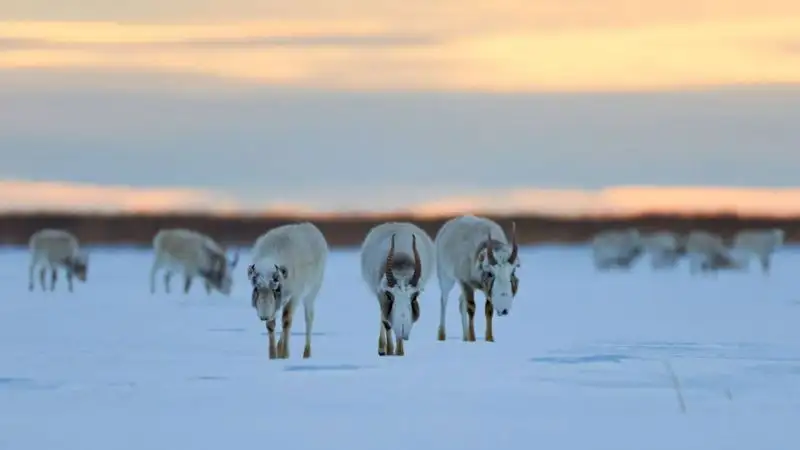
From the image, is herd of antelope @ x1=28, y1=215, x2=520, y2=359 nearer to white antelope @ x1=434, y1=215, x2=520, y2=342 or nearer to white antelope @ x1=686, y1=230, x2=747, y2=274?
white antelope @ x1=434, y1=215, x2=520, y2=342

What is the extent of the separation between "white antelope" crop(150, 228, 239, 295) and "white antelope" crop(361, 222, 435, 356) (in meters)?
12.4

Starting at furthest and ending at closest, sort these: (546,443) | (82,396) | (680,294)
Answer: (680,294), (82,396), (546,443)

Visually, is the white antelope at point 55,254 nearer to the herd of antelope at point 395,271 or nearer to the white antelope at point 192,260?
the white antelope at point 192,260

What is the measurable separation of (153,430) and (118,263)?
3622cm

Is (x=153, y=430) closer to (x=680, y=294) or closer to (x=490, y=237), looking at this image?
(x=490, y=237)

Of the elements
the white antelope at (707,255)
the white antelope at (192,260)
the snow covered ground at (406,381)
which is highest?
the white antelope at (707,255)

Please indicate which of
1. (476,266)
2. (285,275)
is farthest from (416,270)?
(476,266)

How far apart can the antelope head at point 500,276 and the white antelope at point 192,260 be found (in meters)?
12.8

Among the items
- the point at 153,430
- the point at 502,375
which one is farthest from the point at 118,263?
the point at 153,430

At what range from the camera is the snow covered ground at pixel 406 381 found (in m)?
9.40

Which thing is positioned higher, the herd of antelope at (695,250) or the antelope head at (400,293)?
the herd of antelope at (695,250)

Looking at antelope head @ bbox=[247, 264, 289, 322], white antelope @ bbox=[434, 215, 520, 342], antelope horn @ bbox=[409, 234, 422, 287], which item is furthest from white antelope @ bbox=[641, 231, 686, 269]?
antelope head @ bbox=[247, 264, 289, 322]

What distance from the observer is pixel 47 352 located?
50.1ft

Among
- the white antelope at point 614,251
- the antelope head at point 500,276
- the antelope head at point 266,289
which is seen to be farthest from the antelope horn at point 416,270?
the white antelope at point 614,251
